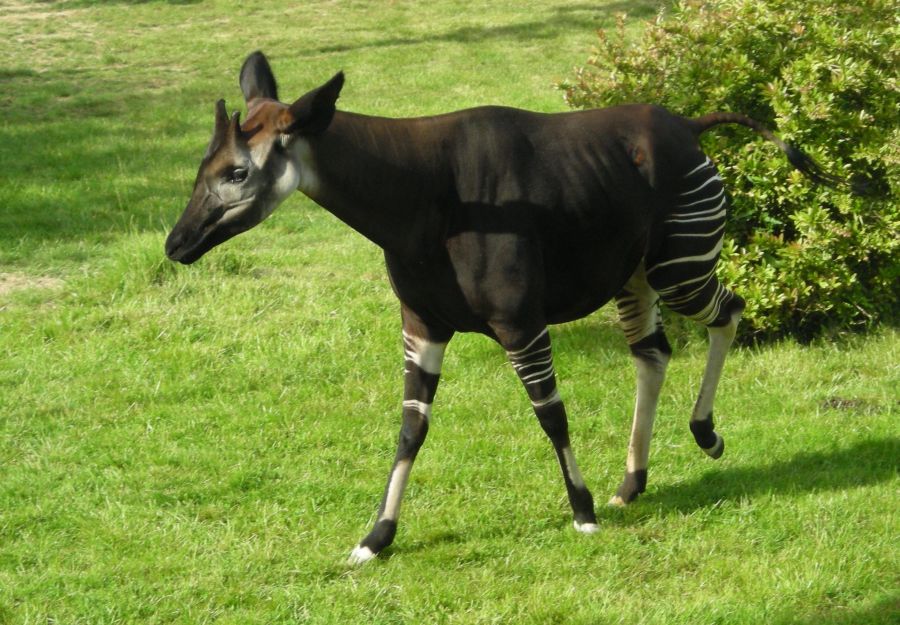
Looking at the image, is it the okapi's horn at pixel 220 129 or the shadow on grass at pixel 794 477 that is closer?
the okapi's horn at pixel 220 129

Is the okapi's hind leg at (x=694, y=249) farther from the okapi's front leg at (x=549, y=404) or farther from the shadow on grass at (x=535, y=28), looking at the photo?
the shadow on grass at (x=535, y=28)

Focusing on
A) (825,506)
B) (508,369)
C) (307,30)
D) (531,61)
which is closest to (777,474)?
(825,506)

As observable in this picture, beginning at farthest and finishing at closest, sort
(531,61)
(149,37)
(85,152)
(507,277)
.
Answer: (149,37) → (531,61) → (85,152) → (507,277)

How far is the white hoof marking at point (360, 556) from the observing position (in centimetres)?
517

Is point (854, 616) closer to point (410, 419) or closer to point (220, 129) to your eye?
point (410, 419)

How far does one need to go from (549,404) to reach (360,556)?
1059 mm

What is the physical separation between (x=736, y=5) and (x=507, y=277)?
415 cm

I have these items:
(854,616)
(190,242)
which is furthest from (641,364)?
(190,242)

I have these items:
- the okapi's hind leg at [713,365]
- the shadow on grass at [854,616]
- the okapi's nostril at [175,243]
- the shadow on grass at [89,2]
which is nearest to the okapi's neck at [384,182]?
the okapi's nostril at [175,243]

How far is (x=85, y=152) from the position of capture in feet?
43.5

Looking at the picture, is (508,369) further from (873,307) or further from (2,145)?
(2,145)

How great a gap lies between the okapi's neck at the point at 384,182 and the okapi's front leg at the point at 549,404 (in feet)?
1.93

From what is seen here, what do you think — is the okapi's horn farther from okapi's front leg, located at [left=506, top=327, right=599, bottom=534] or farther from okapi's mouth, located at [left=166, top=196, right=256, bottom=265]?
okapi's front leg, located at [left=506, top=327, right=599, bottom=534]

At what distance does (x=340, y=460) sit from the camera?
6.32 m
